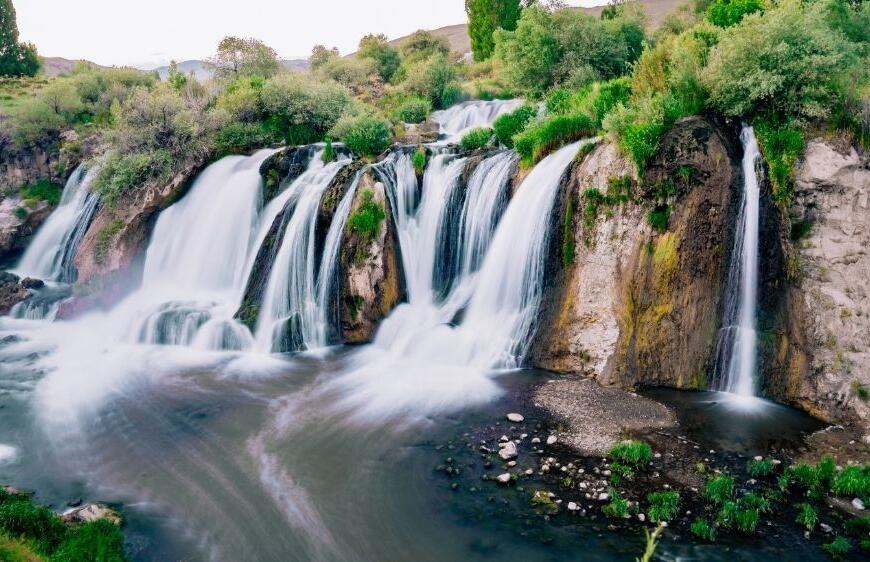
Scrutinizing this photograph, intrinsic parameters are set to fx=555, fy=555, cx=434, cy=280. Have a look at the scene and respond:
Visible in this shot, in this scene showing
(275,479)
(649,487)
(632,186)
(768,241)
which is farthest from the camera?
(632,186)

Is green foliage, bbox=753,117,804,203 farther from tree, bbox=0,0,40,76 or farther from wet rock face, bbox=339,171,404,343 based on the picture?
tree, bbox=0,0,40,76

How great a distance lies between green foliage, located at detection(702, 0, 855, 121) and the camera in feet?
38.2

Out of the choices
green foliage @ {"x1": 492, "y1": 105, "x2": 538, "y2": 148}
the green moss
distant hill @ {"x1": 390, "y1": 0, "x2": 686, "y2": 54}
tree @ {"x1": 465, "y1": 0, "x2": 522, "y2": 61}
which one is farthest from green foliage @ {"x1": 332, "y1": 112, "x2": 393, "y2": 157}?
distant hill @ {"x1": 390, "y1": 0, "x2": 686, "y2": 54}

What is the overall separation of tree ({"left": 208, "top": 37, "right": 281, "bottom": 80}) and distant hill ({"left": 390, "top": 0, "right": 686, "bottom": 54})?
18.2 meters

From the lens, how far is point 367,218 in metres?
15.7

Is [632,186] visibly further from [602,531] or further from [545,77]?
[545,77]

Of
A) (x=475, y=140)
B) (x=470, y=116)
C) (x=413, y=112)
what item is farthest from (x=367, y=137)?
(x=470, y=116)

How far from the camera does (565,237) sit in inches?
525

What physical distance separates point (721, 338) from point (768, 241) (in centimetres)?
222

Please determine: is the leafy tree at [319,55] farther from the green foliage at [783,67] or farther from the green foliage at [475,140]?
the green foliage at [783,67]

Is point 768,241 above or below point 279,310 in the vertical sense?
above

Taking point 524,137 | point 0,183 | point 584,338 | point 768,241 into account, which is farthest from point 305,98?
point 768,241

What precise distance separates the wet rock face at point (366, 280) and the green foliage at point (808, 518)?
10.2 metres

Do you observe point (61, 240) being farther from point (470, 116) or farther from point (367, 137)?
point (470, 116)
